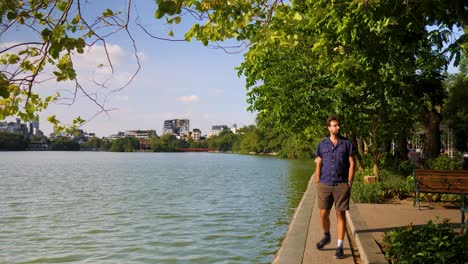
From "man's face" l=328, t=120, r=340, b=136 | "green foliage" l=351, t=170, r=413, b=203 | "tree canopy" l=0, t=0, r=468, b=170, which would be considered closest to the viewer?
"tree canopy" l=0, t=0, r=468, b=170

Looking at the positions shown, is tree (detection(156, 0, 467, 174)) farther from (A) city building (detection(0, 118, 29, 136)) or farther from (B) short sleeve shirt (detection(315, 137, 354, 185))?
(A) city building (detection(0, 118, 29, 136))

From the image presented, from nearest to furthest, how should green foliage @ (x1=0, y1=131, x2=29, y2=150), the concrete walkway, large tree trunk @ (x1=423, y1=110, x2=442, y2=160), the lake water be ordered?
the concrete walkway → the lake water → large tree trunk @ (x1=423, y1=110, x2=442, y2=160) → green foliage @ (x1=0, y1=131, x2=29, y2=150)

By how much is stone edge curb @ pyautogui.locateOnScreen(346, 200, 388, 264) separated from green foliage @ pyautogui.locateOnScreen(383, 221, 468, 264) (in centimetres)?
17

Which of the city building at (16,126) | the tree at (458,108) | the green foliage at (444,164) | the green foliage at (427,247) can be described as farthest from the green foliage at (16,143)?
the green foliage at (427,247)

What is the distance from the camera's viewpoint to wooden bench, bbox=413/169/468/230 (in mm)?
11375

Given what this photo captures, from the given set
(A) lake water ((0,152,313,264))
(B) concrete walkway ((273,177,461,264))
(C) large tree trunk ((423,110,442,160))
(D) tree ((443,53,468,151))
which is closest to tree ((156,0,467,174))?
(B) concrete walkway ((273,177,461,264))

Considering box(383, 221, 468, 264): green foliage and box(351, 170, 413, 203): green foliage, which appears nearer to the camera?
box(383, 221, 468, 264): green foliage

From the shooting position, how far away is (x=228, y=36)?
576cm

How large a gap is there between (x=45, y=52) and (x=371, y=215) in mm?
8660

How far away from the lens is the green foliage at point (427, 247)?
5.76m

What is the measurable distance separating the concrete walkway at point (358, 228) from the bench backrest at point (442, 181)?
1.69ft

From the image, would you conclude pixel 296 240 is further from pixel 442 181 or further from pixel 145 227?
pixel 145 227

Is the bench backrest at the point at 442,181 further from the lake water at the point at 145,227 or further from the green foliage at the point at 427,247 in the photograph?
the green foliage at the point at 427,247

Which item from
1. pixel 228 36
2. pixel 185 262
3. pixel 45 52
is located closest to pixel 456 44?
pixel 228 36
